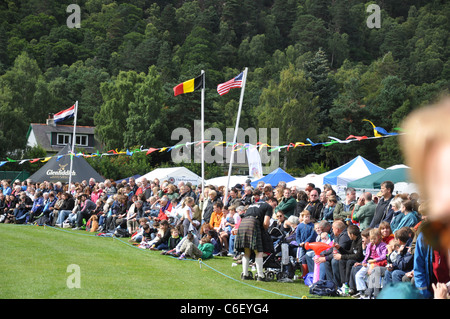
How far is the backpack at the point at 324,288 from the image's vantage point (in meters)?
9.33

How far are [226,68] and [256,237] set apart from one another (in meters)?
101

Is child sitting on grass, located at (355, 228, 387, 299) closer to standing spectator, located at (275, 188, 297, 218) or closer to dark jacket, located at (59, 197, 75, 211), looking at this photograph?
standing spectator, located at (275, 188, 297, 218)

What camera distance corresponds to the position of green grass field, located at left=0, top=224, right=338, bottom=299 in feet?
28.8

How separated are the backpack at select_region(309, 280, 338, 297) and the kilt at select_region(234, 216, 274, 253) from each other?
1.57m

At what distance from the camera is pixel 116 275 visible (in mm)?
10695

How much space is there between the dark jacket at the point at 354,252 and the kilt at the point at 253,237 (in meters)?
1.61

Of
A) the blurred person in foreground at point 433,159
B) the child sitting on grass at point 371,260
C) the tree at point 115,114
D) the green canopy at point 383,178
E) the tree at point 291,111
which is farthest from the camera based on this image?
the tree at point 115,114

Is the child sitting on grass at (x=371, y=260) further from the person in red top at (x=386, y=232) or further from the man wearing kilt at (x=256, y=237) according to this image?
the man wearing kilt at (x=256, y=237)

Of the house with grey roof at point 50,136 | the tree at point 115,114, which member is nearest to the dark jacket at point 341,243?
the house with grey roof at point 50,136

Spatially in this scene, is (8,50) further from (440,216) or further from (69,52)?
(440,216)

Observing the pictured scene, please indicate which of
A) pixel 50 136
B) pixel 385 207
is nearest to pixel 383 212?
pixel 385 207

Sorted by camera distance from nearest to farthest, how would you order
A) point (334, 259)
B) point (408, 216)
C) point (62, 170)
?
point (408, 216) → point (334, 259) → point (62, 170)

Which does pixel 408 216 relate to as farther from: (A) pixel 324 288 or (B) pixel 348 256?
(A) pixel 324 288
